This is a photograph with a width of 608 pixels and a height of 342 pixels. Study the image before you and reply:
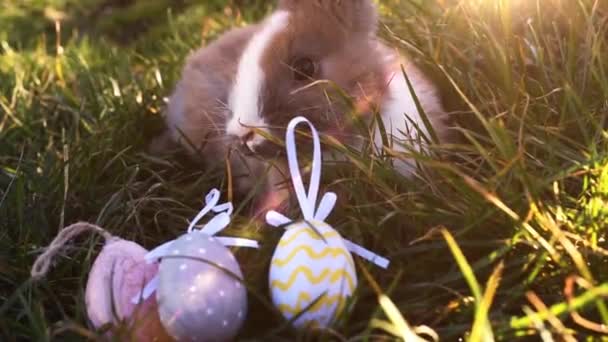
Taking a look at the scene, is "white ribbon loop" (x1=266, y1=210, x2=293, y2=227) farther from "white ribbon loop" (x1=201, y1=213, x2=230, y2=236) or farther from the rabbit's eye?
the rabbit's eye

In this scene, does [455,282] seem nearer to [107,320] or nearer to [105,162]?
[107,320]

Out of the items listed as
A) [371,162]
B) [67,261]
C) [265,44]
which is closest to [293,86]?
[265,44]

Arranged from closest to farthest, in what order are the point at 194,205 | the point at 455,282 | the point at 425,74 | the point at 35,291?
the point at 455,282 → the point at 35,291 → the point at 194,205 → the point at 425,74

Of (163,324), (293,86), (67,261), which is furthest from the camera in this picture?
(293,86)

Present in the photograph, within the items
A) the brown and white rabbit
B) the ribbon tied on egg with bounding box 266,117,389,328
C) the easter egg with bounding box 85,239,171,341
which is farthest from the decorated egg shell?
the brown and white rabbit

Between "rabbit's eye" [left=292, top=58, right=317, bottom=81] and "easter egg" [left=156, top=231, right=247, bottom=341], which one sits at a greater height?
"rabbit's eye" [left=292, top=58, right=317, bottom=81]

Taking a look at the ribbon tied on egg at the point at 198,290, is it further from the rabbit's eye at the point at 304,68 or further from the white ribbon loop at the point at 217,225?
the rabbit's eye at the point at 304,68
